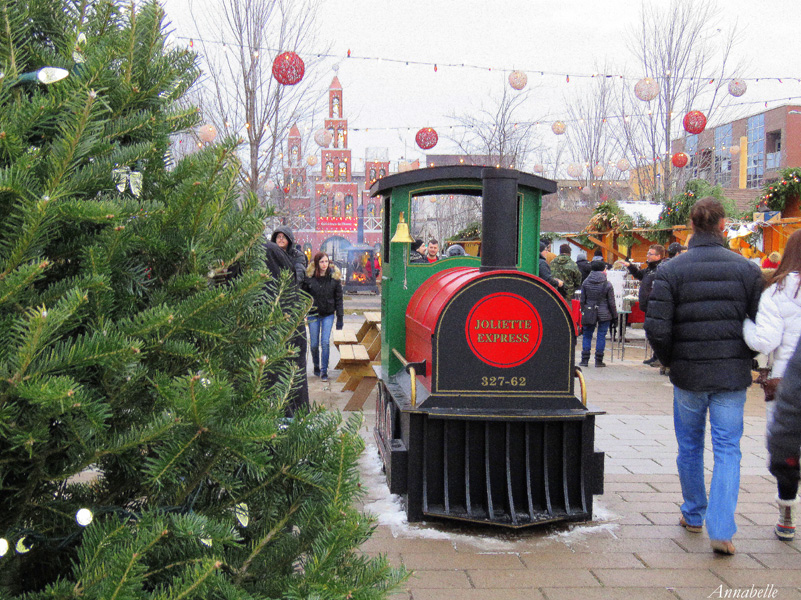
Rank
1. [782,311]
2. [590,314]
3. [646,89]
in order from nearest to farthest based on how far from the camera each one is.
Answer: [782,311]
[590,314]
[646,89]

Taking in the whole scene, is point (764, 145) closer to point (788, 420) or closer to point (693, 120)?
point (693, 120)

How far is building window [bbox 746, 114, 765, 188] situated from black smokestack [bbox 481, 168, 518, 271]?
47.0 meters

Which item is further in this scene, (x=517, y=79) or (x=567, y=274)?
(x=517, y=79)

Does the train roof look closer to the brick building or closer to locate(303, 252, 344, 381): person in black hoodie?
locate(303, 252, 344, 381): person in black hoodie

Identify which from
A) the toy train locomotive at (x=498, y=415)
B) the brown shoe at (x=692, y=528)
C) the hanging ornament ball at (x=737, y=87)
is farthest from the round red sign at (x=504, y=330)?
the hanging ornament ball at (x=737, y=87)

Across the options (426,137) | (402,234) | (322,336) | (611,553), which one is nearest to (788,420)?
(611,553)

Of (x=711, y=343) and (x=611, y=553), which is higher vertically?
(x=711, y=343)

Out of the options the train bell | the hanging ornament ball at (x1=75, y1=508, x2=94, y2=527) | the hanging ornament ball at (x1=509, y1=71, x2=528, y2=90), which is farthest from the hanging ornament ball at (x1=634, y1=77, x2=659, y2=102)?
the hanging ornament ball at (x1=75, y1=508, x2=94, y2=527)

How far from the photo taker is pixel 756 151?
47594mm

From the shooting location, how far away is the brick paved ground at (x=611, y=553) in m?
3.74

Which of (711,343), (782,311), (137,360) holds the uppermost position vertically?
(137,360)

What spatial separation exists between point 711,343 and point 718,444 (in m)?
0.57

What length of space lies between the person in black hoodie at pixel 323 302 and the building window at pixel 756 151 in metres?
43.2

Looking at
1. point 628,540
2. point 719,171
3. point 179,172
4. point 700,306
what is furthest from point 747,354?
point 719,171
